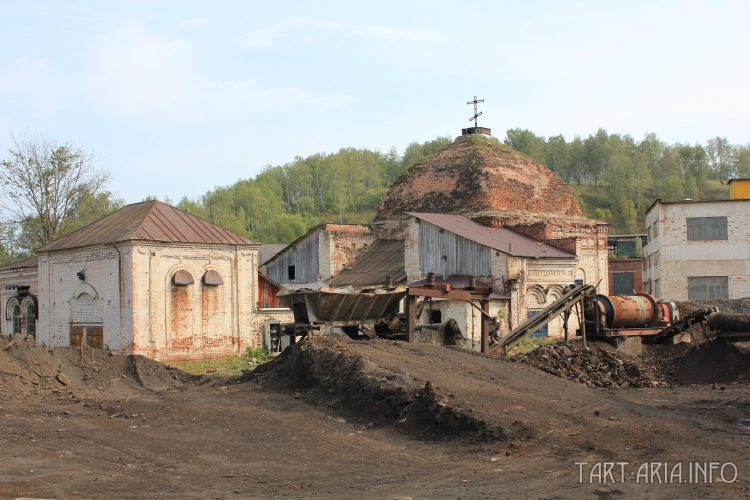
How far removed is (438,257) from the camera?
32.2m

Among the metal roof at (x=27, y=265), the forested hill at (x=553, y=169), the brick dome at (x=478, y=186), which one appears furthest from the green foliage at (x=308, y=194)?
the metal roof at (x=27, y=265)

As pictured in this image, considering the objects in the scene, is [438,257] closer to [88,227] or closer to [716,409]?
[88,227]

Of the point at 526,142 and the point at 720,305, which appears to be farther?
the point at 526,142

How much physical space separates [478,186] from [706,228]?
425 inches

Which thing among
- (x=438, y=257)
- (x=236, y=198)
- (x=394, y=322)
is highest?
(x=236, y=198)

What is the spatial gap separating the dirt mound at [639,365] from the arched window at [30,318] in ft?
67.2

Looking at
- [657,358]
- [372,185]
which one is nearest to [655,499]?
[657,358]

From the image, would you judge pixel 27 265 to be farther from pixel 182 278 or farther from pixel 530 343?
pixel 530 343

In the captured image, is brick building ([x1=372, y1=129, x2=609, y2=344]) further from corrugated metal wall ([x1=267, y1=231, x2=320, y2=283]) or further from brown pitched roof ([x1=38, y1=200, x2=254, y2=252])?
brown pitched roof ([x1=38, y1=200, x2=254, y2=252])

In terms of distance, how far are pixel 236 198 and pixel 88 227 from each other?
6774 centimetres

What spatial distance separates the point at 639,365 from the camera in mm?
20172

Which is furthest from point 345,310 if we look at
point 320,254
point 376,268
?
point 320,254

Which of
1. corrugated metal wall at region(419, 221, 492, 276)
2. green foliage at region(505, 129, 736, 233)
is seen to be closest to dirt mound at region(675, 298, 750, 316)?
corrugated metal wall at region(419, 221, 492, 276)

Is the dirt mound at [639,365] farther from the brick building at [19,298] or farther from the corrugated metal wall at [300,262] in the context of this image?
the brick building at [19,298]
